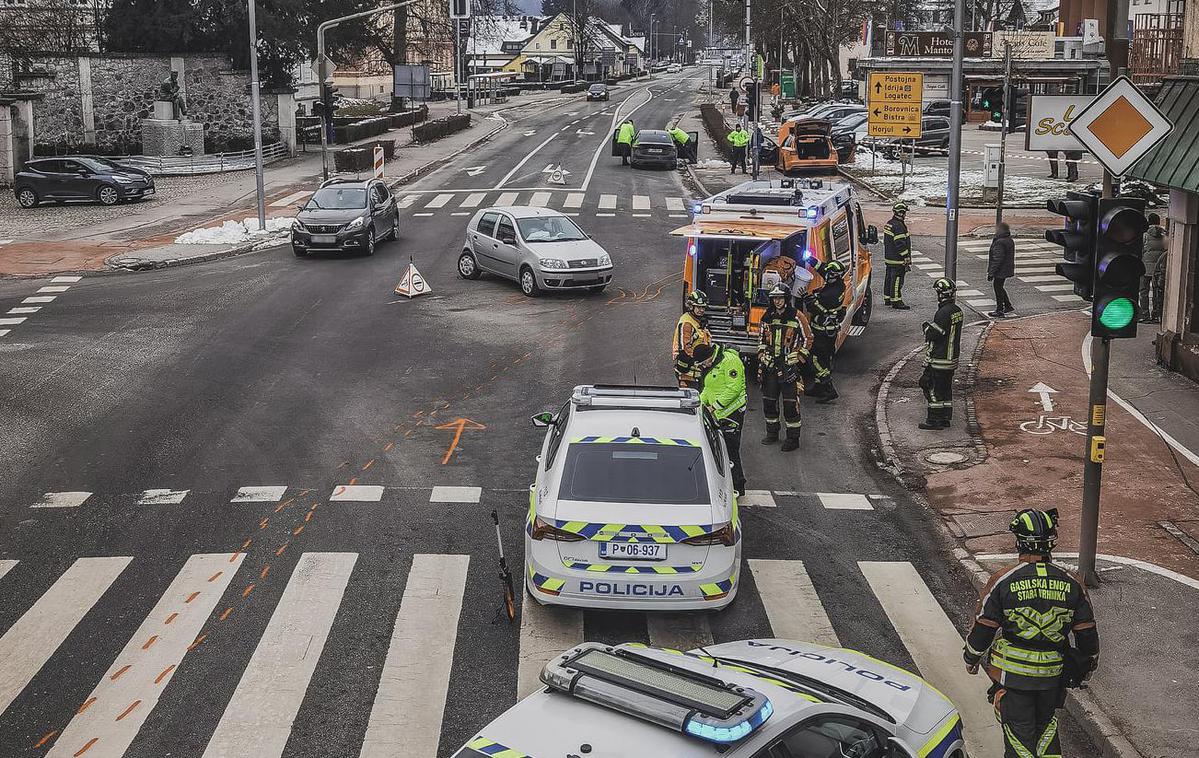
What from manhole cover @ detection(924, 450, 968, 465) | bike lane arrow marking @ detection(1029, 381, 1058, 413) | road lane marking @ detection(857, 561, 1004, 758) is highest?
bike lane arrow marking @ detection(1029, 381, 1058, 413)

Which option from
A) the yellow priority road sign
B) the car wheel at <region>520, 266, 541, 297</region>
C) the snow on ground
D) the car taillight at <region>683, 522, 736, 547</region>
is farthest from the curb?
the snow on ground

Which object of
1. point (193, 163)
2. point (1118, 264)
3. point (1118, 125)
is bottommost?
point (1118, 264)

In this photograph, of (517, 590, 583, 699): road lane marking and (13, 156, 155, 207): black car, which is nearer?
(517, 590, 583, 699): road lane marking

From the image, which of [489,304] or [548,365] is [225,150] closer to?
[489,304]

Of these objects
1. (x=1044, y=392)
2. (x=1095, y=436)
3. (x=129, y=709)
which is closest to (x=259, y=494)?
(x=129, y=709)

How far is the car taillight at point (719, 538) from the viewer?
10.2 m

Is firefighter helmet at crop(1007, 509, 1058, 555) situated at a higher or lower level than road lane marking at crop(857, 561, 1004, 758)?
higher

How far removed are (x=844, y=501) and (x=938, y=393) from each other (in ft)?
10.5

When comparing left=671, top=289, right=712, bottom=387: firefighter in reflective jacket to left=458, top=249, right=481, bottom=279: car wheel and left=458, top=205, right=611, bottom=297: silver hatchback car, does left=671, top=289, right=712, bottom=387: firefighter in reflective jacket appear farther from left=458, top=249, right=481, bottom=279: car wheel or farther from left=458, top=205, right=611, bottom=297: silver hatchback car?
left=458, top=249, right=481, bottom=279: car wheel

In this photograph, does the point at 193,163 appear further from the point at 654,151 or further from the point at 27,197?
the point at 654,151

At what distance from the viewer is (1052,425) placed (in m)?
16.5

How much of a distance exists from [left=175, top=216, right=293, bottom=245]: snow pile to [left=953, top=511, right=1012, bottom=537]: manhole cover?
77.7 feet

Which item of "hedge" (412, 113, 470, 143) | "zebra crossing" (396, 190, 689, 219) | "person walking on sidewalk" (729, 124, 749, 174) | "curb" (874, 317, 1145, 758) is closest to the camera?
"curb" (874, 317, 1145, 758)

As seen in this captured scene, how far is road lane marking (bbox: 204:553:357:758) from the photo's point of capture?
28.5ft
